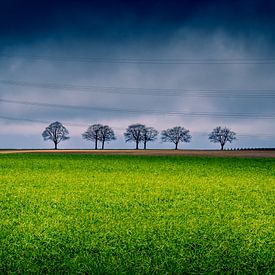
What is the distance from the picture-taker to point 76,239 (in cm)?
863

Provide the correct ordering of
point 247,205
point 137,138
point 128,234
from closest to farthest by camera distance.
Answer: point 128,234 → point 247,205 → point 137,138

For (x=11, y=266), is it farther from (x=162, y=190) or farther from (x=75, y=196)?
(x=162, y=190)

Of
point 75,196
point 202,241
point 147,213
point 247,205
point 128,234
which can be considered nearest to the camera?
point 202,241

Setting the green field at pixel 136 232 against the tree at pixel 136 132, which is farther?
the tree at pixel 136 132

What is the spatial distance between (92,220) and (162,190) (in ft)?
23.9

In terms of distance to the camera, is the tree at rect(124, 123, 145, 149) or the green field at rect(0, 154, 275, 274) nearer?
the green field at rect(0, 154, 275, 274)

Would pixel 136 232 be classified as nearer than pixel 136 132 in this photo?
Yes

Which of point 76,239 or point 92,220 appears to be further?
point 92,220

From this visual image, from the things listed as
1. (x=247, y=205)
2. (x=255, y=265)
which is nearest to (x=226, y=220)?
(x=247, y=205)

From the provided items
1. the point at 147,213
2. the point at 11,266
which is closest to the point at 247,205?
the point at 147,213

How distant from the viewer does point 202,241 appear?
8.52 metres

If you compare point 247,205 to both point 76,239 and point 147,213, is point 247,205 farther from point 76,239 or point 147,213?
point 76,239

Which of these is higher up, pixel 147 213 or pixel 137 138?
pixel 137 138

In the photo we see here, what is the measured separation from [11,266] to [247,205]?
9077 mm
